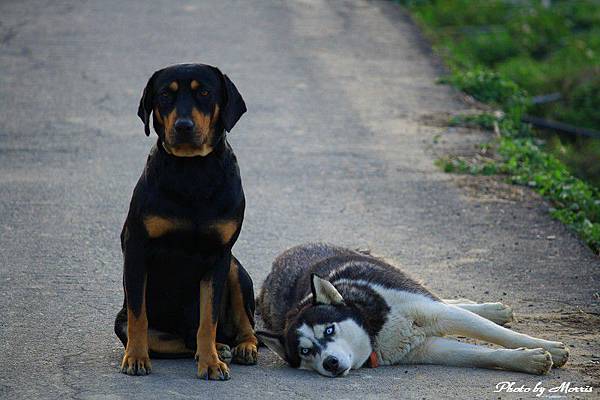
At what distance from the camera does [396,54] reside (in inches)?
596

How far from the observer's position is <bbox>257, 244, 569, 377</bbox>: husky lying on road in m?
5.86

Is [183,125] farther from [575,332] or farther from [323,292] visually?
[575,332]

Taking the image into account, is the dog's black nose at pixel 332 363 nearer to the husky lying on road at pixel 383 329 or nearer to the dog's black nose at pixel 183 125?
the husky lying on road at pixel 383 329

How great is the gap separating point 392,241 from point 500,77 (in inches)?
228

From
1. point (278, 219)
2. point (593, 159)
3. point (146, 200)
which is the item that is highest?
point (146, 200)

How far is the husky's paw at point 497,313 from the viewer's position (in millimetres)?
6590

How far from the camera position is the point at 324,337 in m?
5.89

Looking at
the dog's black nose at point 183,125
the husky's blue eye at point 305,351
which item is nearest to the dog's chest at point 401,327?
the husky's blue eye at point 305,351

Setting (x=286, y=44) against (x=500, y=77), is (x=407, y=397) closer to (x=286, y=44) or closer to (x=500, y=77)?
(x=500, y=77)

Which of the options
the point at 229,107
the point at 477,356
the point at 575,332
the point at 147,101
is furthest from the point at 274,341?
the point at 575,332

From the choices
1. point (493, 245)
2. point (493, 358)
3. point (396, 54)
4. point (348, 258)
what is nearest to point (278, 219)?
point (493, 245)

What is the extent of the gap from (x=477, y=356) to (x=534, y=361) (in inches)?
12.5

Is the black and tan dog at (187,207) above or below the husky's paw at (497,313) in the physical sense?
above

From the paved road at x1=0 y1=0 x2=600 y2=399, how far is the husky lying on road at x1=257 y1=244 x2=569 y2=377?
0.09 m
